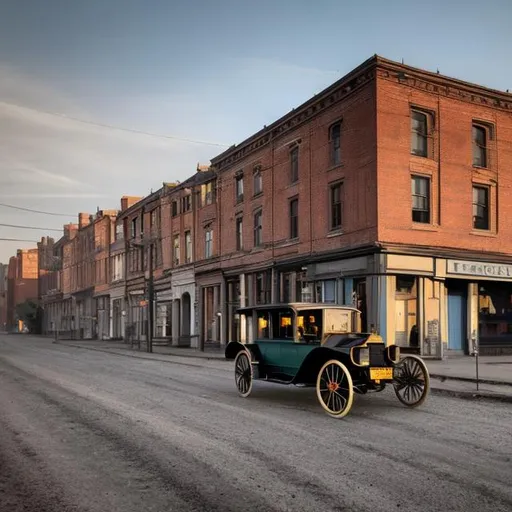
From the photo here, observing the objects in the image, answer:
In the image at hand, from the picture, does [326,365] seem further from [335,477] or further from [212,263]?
[212,263]


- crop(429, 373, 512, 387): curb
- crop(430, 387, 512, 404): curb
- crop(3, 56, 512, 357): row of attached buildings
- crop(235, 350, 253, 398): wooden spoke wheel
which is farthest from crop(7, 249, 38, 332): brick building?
crop(430, 387, 512, 404): curb

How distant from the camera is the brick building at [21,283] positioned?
113188 mm

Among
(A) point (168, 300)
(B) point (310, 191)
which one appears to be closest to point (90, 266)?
(A) point (168, 300)

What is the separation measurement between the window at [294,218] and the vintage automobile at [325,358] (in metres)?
16.5

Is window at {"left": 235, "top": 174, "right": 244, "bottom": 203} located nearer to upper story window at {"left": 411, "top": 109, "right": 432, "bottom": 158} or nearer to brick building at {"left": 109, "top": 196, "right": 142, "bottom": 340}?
upper story window at {"left": 411, "top": 109, "right": 432, "bottom": 158}

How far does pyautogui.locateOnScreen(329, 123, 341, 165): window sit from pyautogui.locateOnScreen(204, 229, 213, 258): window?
13774mm

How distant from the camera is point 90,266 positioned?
6769 cm

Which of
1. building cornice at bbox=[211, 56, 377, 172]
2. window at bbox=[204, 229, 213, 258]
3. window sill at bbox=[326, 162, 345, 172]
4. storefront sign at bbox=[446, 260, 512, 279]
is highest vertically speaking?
building cornice at bbox=[211, 56, 377, 172]

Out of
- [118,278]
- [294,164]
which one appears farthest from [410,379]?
[118,278]

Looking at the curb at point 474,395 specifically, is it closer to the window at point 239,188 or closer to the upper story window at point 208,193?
the window at point 239,188

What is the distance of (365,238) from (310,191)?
5068 mm

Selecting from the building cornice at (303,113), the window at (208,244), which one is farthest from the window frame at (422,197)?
the window at (208,244)

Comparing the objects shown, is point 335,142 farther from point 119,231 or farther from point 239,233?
point 119,231

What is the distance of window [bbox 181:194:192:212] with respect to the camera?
4177 centimetres
